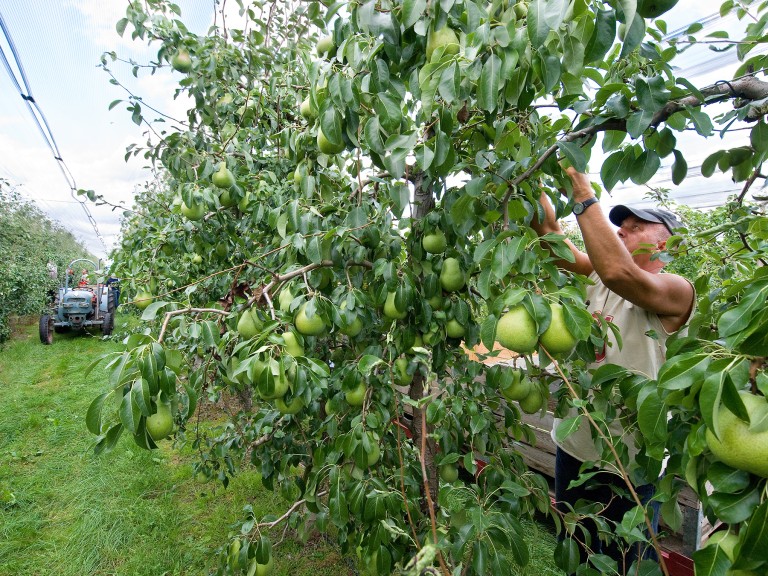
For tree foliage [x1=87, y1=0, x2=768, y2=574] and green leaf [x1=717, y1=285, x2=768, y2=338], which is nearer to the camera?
green leaf [x1=717, y1=285, x2=768, y2=338]

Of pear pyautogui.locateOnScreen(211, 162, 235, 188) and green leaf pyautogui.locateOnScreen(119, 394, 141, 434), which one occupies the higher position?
pear pyautogui.locateOnScreen(211, 162, 235, 188)

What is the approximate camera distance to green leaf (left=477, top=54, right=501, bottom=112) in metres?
0.78

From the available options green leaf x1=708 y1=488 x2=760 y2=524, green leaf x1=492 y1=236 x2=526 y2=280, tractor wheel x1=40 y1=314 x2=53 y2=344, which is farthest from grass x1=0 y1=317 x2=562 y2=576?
tractor wheel x1=40 y1=314 x2=53 y2=344

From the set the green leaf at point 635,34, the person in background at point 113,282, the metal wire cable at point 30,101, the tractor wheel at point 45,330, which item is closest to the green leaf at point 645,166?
the green leaf at point 635,34

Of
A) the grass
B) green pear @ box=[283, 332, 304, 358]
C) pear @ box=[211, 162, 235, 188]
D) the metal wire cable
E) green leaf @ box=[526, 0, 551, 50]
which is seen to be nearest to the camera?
green leaf @ box=[526, 0, 551, 50]

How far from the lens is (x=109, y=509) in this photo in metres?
3.30

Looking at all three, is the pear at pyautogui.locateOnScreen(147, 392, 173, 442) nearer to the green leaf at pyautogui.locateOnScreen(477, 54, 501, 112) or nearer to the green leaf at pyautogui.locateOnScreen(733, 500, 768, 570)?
the green leaf at pyautogui.locateOnScreen(477, 54, 501, 112)

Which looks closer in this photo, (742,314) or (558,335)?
(742,314)

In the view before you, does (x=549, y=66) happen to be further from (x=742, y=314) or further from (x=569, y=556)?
(x=569, y=556)

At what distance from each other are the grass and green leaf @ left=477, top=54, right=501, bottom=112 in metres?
1.89

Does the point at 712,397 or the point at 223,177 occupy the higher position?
the point at 223,177

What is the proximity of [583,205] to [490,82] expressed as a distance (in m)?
0.96

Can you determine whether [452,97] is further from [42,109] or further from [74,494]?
[42,109]

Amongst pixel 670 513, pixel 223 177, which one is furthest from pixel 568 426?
pixel 223 177
